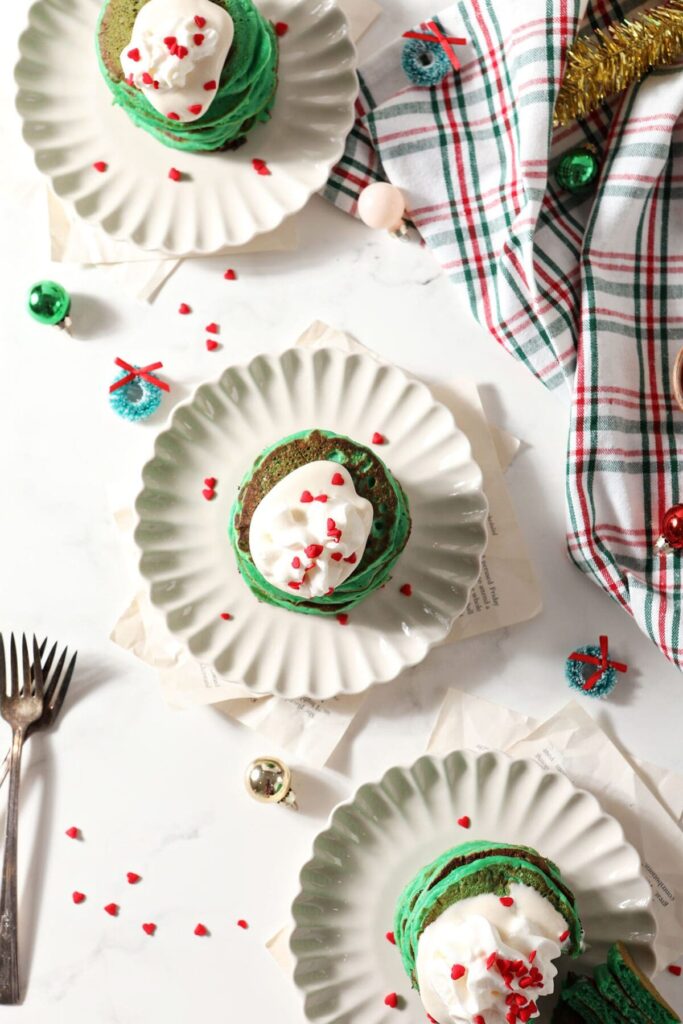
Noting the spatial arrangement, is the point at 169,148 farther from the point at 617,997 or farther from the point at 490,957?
the point at 617,997

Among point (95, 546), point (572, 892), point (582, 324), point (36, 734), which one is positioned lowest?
point (572, 892)

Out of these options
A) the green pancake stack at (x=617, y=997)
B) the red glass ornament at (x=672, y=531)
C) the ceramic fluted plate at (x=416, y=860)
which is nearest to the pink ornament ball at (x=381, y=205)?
the red glass ornament at (x=672, y=531)

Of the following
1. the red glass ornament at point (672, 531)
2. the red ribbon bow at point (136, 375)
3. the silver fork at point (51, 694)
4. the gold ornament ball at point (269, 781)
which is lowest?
the gold ornament ball at point (269, 781)

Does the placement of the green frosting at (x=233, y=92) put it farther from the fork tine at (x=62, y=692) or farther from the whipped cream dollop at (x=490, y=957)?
the whipped cream dollop at (x=490, y=957)

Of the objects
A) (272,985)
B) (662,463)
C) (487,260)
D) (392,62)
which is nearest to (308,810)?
(272,985)

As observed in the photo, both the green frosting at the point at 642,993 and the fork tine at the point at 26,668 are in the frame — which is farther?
the fork tine at the point at 26,668

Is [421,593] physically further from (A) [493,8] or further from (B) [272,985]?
(A) [493,8]

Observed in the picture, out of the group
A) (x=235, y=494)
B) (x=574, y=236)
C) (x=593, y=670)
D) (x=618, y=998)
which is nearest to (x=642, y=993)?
(x=618, y=998)

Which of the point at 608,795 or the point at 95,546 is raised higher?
the point at 95,546
